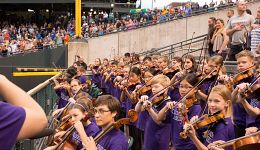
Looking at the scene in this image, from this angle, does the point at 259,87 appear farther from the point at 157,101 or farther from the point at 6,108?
the point at 6,108

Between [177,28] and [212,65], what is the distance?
1484cm

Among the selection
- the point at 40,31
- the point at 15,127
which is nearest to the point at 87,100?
the point at 15,127

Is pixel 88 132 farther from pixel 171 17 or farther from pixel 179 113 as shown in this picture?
pixel 171 17

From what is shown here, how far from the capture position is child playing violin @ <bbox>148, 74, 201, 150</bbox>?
5.08 metres

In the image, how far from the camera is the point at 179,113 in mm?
4883

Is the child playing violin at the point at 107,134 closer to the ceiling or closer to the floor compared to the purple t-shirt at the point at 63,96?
closer to the ceiling

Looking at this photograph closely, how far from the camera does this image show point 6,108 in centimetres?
176

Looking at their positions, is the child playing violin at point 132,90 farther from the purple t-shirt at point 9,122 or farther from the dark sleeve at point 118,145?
the purple t-shirt at point 9,122

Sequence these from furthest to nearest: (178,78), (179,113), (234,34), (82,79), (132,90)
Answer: (82,79) → (234,34) → (132,90) → (178,78) → (179,113)

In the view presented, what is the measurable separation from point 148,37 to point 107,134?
18.3 m

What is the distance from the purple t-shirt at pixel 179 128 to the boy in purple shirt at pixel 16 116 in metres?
3.26

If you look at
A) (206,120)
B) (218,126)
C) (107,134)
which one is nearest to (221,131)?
(218,126)

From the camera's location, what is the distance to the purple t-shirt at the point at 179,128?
Answer: 16.7ft

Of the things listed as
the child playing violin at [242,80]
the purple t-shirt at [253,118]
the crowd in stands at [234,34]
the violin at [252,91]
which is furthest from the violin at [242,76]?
the crowd in stands at [234,34]
